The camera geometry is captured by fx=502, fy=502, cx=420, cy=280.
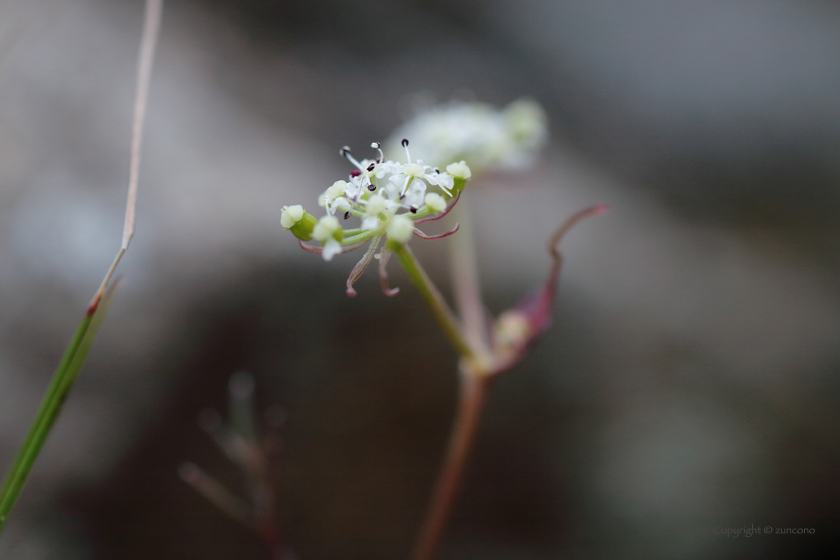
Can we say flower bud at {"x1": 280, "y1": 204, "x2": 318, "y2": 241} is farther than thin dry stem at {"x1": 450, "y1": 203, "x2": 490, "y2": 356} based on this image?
No

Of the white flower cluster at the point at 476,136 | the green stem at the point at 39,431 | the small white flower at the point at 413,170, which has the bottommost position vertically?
the green stem at the point at 39,431

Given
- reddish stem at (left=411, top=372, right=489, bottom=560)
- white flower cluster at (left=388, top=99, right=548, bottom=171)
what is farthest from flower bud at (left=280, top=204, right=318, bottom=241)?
white flower cluster at (left=388, top=99, right=548, bottom=171)

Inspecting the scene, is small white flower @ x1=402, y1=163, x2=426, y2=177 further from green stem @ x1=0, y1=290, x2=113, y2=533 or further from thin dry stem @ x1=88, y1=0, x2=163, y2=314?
green stem @ x1=0, y1=290, x2=113, y2=533

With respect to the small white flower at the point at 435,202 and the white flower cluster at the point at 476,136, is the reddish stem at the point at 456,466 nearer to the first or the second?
the small white flower at the point at 435,202

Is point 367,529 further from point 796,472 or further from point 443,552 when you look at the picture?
point 796,472

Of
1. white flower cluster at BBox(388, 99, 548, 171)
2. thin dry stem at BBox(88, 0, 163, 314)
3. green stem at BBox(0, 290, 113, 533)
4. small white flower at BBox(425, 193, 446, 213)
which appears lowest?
green stem at BBox(0, 290, 113, 533)

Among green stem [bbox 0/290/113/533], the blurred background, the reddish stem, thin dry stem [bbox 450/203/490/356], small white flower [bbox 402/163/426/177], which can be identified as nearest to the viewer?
green stem [bbox 0/290/113/533]

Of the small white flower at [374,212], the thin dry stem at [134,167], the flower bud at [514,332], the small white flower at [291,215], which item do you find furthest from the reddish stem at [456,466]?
the thin dry stem at [134,167]
